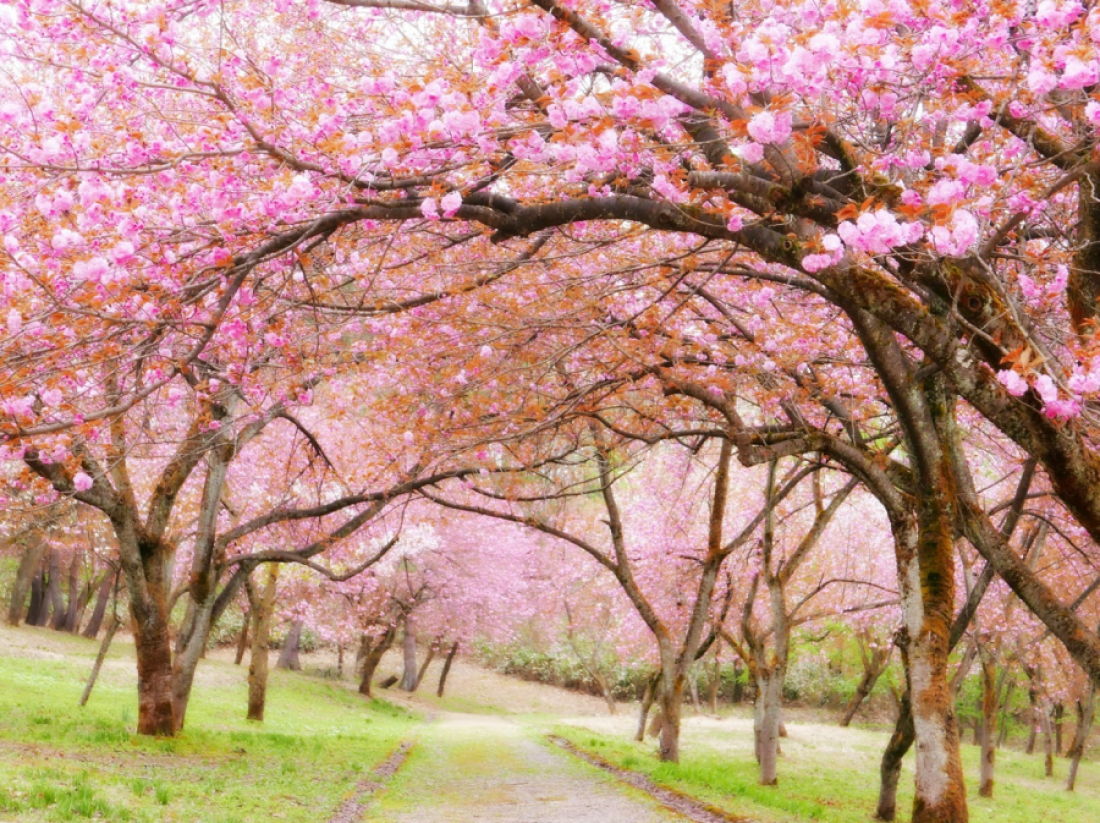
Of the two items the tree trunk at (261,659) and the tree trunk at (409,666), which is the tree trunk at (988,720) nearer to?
the tree trunk at (261,659)

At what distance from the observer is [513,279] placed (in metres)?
9.93

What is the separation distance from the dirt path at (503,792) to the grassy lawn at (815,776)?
2.94ft

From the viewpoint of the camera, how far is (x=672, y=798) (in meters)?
10.5

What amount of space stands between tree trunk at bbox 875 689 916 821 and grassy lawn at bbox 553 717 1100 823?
31cm

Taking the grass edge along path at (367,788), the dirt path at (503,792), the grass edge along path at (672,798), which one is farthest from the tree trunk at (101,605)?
the grass edge along path at (672,798)

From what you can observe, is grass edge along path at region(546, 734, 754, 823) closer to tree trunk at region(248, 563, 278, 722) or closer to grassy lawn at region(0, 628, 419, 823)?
grassy lawn at region(0, 628, 419, 823)

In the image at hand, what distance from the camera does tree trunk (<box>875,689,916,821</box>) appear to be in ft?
31.4

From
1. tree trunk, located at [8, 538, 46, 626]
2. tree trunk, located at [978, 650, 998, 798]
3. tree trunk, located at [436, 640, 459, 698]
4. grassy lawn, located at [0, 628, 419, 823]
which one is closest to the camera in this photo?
grassy lawn, located at [0, 628, 419, 823]

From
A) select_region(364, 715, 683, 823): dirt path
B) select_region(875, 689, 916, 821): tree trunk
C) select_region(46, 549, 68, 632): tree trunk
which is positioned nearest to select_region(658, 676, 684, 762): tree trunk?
select_region(364, 715, 683, 823): dirt path

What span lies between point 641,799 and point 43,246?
27.8ft

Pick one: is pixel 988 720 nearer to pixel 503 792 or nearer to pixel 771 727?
pixel 771 727

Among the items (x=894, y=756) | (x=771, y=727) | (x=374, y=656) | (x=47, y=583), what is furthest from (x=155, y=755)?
(x=47, y=583)

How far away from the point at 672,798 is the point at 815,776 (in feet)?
23.0

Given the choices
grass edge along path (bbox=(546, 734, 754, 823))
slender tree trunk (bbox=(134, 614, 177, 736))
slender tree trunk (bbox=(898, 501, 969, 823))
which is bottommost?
grass edge along path (bbox=(546, 734, 754, 823))
